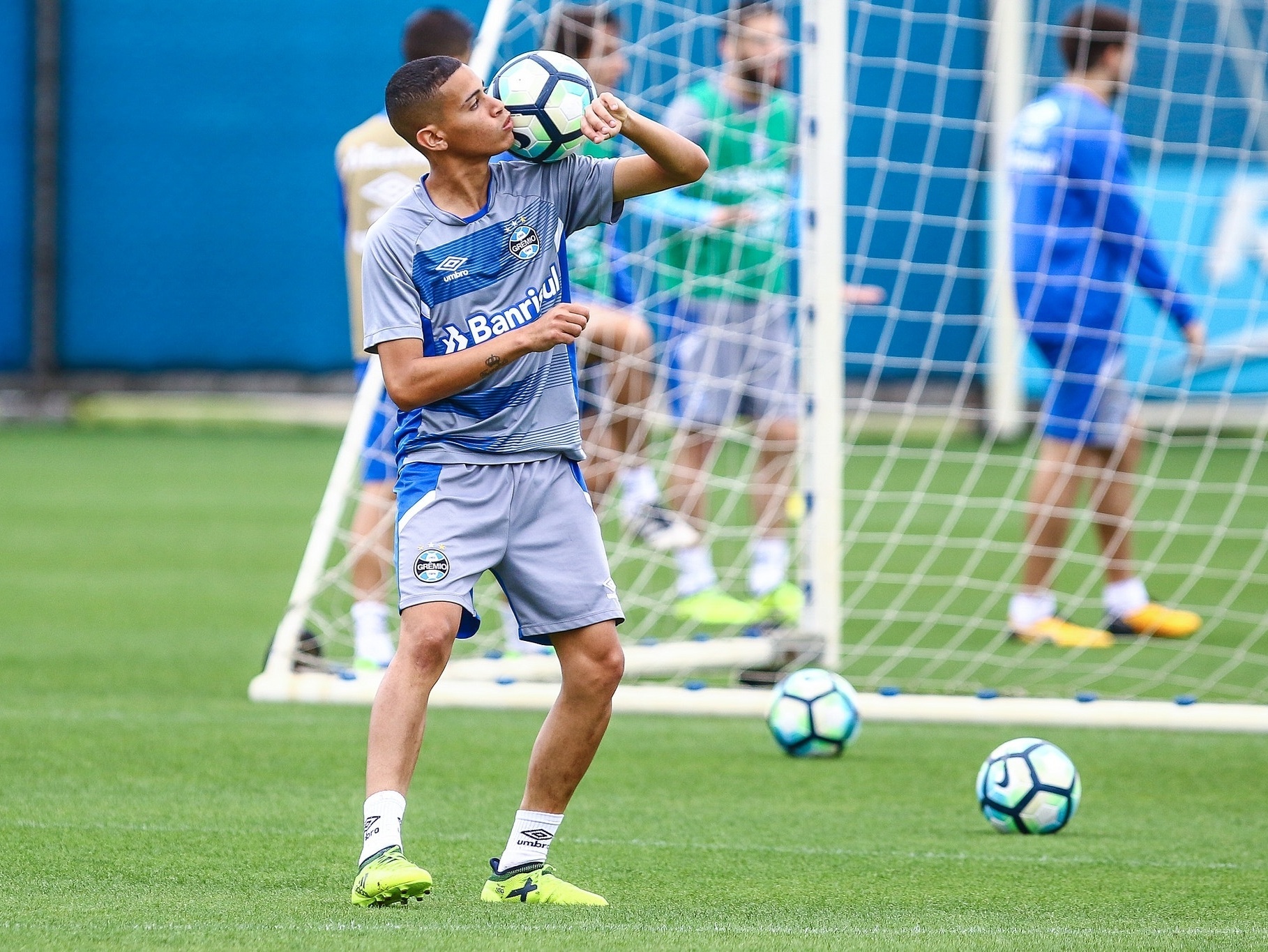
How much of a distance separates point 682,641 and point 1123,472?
209 cm

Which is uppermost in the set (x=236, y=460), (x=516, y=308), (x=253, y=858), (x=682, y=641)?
(x=516, y=308)

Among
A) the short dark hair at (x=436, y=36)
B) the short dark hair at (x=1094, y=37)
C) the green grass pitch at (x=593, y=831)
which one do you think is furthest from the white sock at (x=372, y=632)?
the short dark hair at (x=1094, y=37)

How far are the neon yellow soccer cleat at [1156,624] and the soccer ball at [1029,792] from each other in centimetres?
325

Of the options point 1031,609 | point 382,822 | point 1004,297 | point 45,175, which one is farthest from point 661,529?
Answer: point 45,175

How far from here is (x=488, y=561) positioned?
3.86m

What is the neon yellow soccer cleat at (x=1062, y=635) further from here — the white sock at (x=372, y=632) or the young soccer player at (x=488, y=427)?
the young soccer player at (x=488, y=427)

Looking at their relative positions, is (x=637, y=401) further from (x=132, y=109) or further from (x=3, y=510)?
(x=132, y=109)

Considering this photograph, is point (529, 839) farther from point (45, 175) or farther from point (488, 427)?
point (45, 175)

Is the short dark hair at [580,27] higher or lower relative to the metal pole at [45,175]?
higher

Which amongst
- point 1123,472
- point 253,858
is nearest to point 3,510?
point 1123,472

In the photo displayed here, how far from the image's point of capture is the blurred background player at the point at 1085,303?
306 inches

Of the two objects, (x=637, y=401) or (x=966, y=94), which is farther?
(x=966, y=94)

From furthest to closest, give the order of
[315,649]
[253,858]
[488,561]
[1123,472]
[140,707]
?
[1123,472], [315,649], [140,707], [253,858], [488,561]

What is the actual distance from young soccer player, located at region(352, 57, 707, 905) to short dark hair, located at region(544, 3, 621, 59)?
134 inches
